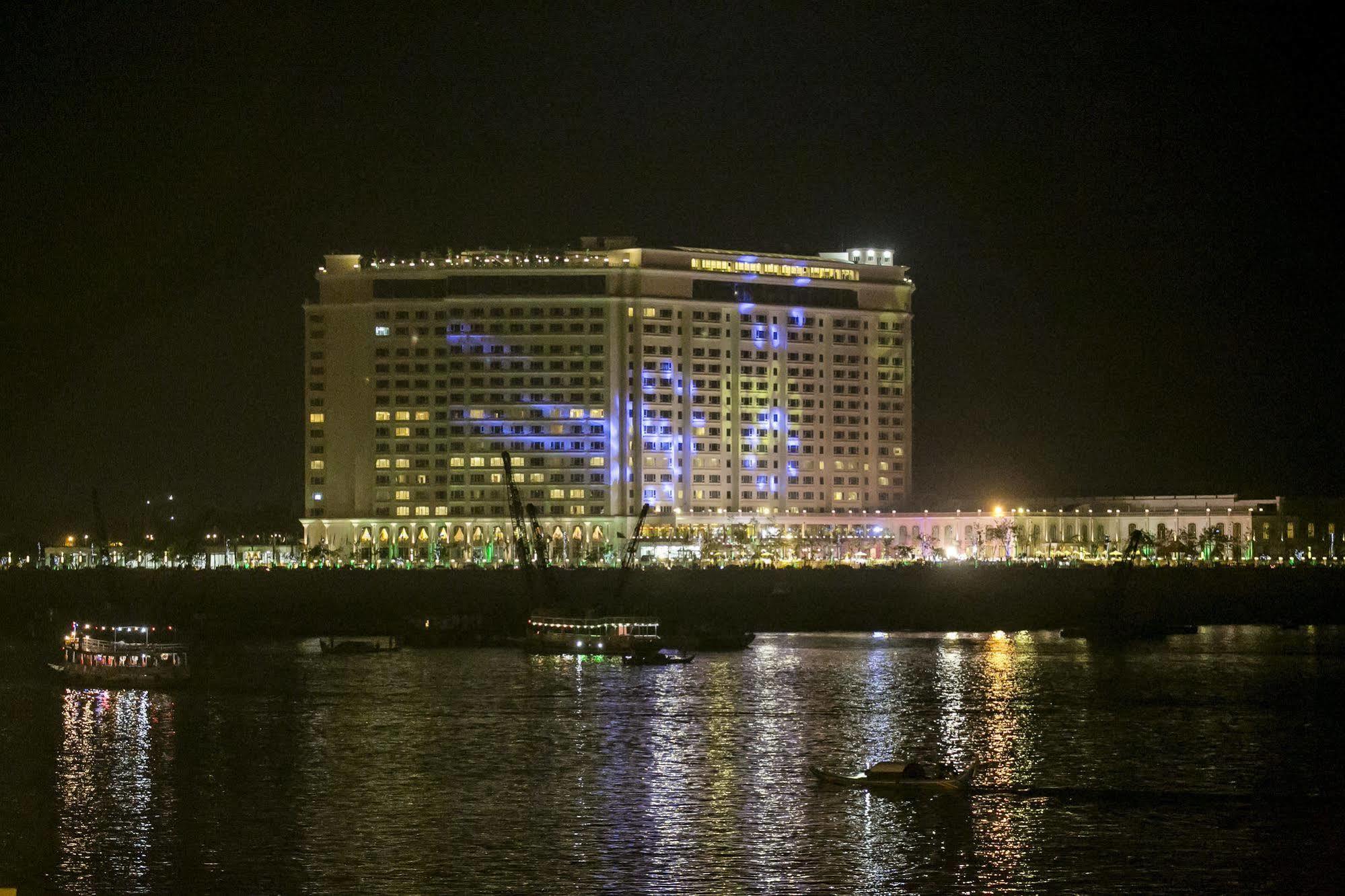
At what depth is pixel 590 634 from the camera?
11594 centimetres

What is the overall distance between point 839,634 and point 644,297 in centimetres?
6496

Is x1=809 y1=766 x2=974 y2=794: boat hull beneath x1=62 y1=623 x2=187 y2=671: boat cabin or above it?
beneath

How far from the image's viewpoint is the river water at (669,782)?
47.2 meters

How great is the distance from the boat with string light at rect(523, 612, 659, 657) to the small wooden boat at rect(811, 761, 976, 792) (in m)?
51.6

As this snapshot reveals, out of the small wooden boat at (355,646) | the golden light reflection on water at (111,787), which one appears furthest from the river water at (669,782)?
the small wooden boat at (355,646)

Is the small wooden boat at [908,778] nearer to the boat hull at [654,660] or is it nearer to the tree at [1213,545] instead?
the boat hull at [654,660]

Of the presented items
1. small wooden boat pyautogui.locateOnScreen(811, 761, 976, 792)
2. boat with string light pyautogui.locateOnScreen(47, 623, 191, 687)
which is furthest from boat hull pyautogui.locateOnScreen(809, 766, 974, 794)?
boat with string light pyautogui.locateOnScreen(47, 623, 191, 687)

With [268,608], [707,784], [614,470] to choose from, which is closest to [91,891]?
[707,784]

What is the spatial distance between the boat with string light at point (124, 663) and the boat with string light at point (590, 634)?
26.0 meters

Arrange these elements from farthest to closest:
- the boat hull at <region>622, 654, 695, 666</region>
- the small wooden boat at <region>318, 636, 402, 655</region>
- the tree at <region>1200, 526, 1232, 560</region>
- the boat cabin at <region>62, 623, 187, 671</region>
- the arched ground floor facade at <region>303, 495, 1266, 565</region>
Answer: the arched ground floor facade at <region>303, 495, 1266, 565</region> → the tree at <region>1200, 526, 1232, 560</region> → the small wooden boat at <region>318, 636, 402, 655</region> → the boat hull at <region>622, 654, 695, 666</region> → the boat cabin at <region>62, 623, 187, 671</region>

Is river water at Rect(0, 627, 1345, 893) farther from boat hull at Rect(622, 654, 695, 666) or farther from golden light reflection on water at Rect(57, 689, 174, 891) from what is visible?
boat hull at Rect(622, 654, 695, 666)

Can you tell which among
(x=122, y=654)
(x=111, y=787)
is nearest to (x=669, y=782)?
(x=111, y=787)

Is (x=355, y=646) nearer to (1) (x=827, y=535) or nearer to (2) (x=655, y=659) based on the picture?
(2) (x=655, y=659)

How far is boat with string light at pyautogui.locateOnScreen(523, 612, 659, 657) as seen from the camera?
113688mm
